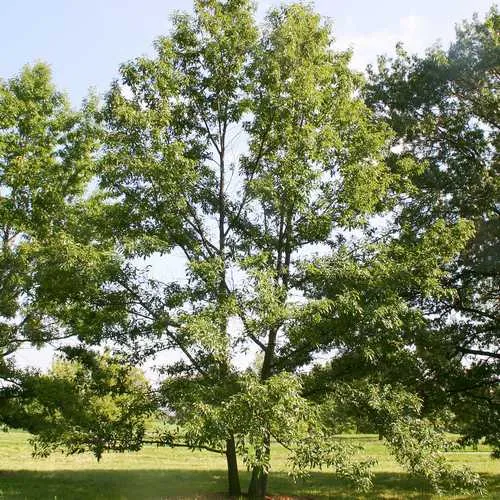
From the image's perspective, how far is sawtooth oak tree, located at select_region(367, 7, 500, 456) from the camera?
711 inches

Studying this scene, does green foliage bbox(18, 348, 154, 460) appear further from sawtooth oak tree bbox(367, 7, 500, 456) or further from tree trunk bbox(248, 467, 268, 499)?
sawtooth oak tree bbox(367, 7, 500, 456)

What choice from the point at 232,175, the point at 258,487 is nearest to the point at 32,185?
the point at 232,175

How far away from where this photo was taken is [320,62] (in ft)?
53.8

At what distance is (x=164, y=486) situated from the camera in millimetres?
18859

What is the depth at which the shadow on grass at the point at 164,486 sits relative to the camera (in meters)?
16.1

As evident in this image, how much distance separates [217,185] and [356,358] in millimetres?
6696

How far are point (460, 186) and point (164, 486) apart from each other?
48.1 feet

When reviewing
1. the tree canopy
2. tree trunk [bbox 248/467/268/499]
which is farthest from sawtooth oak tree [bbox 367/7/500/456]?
tree trunk [bbox 248/467/268/499]

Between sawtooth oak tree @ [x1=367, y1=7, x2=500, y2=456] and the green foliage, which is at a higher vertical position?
sawtooth oak tree @ [x1=367, y1=7, x2=500, y2=456]

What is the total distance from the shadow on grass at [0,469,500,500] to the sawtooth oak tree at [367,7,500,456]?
10.7ft

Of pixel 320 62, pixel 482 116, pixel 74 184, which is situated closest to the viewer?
pixel 320 62

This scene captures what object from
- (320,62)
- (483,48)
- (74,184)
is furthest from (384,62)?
(74,184)

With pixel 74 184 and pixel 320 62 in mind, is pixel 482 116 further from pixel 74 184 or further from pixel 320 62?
pixel 74 184

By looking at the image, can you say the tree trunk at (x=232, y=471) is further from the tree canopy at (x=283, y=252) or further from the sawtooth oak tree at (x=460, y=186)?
the sawtooth oak tree at (x=460, y=186)
